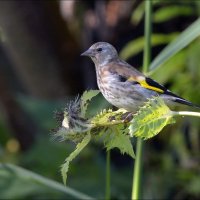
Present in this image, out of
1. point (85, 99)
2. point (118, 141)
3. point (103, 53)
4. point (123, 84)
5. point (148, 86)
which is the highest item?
point (103, 53)

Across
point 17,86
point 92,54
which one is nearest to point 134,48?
point 92,54

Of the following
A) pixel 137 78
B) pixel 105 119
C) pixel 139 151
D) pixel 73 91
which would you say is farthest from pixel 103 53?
pixel 73 91

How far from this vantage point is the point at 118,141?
1814 mm

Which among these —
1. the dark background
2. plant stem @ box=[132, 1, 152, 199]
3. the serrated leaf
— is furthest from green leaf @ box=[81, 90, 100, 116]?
the dark background

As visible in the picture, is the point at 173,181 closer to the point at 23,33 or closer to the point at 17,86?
the point at 23,33

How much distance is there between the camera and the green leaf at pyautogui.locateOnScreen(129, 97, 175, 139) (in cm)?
170

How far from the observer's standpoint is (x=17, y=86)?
734 centimetres

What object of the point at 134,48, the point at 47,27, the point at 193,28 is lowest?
the point at 193,28

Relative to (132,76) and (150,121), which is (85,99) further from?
(132,76)

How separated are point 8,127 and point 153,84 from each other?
11.9 feet

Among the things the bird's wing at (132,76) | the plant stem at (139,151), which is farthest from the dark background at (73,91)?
the plant stem at (139,151)

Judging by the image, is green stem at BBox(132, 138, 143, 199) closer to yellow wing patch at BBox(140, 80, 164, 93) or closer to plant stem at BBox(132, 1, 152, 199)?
plant stem at BBox(132, 1, 152, 199)

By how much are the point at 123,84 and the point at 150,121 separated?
776 mm

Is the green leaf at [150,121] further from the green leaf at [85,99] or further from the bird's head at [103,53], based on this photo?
the bird's head at [103,53]
